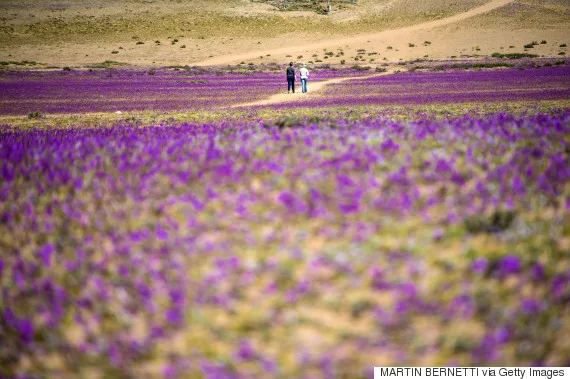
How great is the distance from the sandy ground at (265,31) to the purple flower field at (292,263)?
65.5m

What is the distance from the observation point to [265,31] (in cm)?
10612

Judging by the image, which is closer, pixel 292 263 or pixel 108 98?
pixel 292 263

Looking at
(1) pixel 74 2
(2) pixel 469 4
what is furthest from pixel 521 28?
(1) pixel 74 2

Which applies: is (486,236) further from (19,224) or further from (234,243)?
(19,224)

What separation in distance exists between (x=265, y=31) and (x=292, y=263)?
109 metres

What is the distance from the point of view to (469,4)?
11925 cm

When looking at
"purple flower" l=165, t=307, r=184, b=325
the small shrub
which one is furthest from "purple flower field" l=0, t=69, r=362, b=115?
"purple flower" l=165, t=307, r=184, b=325

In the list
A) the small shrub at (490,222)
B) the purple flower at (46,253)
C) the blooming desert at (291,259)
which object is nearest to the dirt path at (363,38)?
the blooming desert at (291,259)

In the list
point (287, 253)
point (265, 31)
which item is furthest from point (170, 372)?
point (265, 31)

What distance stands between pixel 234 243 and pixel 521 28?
108129 millimetres

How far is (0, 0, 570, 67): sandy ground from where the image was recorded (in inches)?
3152

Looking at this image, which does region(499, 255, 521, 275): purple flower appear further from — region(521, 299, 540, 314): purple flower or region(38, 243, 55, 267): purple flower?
region(38, 243, 55, 267): purple flower

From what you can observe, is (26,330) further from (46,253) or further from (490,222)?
(490,222)

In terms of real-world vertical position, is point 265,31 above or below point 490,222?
above
